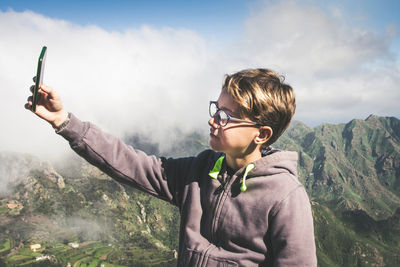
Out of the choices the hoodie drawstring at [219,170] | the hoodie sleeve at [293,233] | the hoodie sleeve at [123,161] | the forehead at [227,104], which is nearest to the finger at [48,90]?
the hoodie sleeve at [123,161]

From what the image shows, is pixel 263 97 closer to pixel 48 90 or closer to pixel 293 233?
pixel 293 233

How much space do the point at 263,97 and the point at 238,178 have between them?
111 cm

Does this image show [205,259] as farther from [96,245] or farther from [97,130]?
[96,245]

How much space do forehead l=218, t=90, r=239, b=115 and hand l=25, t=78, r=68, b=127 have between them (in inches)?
79.9

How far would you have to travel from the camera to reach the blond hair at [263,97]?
318 centimetres

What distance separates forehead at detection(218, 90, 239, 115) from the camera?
326 centimetres

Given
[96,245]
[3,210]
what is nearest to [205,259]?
[96,245]

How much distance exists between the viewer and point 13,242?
156 metres

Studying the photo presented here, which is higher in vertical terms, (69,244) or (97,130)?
(97,130)

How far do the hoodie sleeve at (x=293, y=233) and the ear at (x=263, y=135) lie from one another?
0.83 m

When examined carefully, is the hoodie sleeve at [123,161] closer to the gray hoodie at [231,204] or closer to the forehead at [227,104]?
the gray hoodie at [231,204]

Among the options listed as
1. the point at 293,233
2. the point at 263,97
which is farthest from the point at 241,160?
the point at 293,233

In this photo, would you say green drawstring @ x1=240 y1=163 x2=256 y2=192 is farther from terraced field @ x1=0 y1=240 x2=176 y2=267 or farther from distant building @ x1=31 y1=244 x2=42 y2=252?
distant building @ x1=31 y1=244 x2=42 y2=252

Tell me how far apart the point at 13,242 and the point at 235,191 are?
677ft
